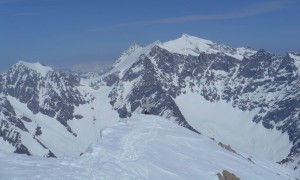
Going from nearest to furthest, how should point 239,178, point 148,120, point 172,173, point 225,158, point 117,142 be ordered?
1. point 172,173
2. point 239,178
3. point 117,142
4. point 225,158
5. point 148,120

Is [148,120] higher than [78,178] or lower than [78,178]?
higher

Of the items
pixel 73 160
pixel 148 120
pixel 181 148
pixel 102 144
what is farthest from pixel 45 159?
pixel 148 120

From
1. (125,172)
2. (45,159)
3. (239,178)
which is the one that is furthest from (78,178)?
(239,178)

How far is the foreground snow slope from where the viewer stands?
2756cm

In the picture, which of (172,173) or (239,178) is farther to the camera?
(239,178)

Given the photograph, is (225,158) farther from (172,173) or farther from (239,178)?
(172,173)

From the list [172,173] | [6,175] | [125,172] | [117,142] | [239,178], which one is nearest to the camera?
[6,175]

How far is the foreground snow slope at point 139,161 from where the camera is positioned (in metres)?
27.6

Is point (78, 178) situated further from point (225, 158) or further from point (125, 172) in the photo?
point (225, 158)

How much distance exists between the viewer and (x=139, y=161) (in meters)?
31.0

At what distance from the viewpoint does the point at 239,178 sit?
3281cm

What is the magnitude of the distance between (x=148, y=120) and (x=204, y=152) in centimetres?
1018

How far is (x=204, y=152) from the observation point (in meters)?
38.3

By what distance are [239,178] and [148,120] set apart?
15.9 m
